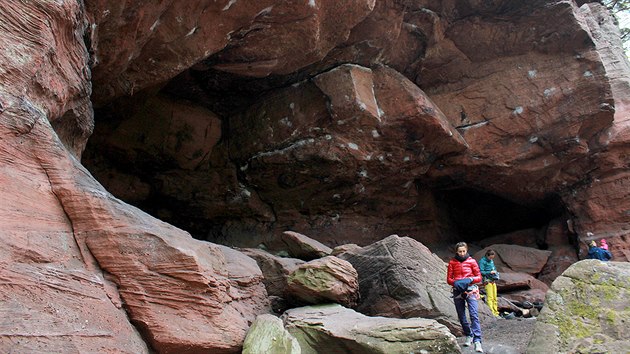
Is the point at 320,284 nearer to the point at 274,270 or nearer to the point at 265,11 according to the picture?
the point at 274,270

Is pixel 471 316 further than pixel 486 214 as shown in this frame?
No

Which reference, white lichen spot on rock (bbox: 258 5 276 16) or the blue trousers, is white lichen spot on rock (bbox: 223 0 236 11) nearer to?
white lichen spot on rock (bbox: 258 5 276 16)

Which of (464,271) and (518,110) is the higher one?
(518,110)

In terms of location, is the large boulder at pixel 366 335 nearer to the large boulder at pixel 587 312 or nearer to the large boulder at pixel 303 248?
the large boulder at pixel 587 312

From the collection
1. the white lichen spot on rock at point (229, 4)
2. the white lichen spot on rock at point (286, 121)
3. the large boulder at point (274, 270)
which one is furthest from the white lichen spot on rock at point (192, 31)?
the white lichen spot on rock at point (286, 121)

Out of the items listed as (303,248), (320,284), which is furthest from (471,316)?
(303,248)

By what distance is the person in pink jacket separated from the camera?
683 cm

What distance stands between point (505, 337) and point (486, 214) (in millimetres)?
Result: 9901

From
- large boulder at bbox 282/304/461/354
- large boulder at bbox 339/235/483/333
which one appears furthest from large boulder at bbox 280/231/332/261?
large boulder at bbox 282/304/461/354

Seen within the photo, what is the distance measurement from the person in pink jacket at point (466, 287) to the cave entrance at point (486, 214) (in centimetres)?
941

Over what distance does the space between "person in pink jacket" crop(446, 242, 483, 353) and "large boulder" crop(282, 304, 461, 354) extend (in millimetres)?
751

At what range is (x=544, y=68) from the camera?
13.8m

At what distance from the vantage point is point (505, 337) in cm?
770

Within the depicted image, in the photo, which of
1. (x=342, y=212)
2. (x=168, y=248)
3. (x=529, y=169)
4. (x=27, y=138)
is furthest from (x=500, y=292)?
(x=27, y=138)
